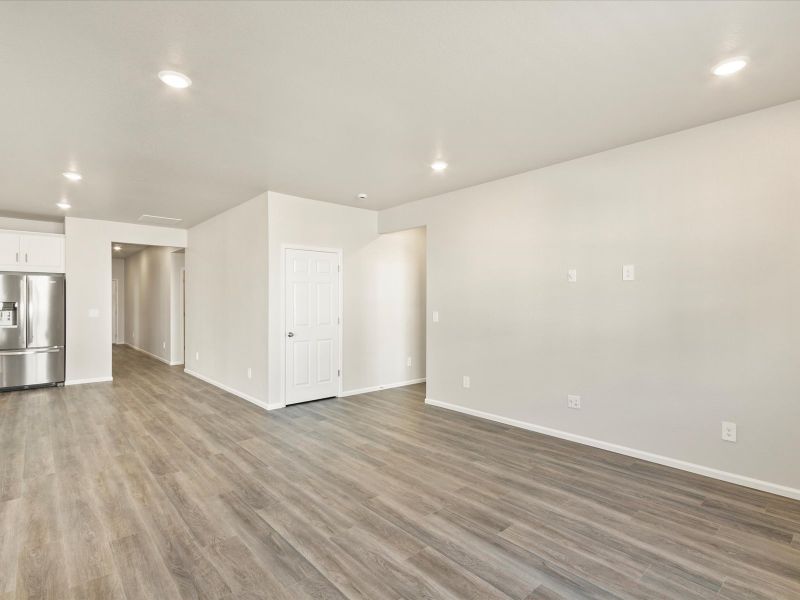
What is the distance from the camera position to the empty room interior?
2.03 m

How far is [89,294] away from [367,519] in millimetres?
6624

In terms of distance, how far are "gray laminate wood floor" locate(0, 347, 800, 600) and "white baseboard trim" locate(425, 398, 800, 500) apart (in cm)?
8

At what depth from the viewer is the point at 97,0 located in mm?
1792

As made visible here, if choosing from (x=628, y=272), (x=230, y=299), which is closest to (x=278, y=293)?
(x=230, y=299)

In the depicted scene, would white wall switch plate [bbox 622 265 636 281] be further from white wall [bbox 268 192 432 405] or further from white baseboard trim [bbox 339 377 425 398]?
white baseboard trim [bbox 339 377 425 398]

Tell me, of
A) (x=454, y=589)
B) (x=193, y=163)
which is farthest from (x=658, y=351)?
(x=193, y=163)

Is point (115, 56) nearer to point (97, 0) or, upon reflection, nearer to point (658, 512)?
point (97, 0)

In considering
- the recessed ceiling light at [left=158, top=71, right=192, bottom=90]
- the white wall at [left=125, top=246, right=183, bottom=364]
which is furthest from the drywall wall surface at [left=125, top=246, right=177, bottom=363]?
the recessed ceiling light at [left=158, top=71, right=192, bottom=90]

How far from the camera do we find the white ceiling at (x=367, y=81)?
6.32ft

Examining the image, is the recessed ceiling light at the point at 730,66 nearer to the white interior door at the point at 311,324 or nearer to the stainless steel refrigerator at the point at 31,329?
the white interior door at the point at 311,324

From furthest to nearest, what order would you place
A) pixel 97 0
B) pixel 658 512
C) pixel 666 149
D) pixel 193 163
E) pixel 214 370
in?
1. pixel 214 370
2. pixel 193 163
3. pixel 666 149
4. pixel 658 512
5. pixel 97 0

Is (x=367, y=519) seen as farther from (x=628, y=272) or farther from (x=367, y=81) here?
(x=628, y=272)

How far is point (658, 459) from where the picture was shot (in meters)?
3.37

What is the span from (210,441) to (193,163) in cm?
267
